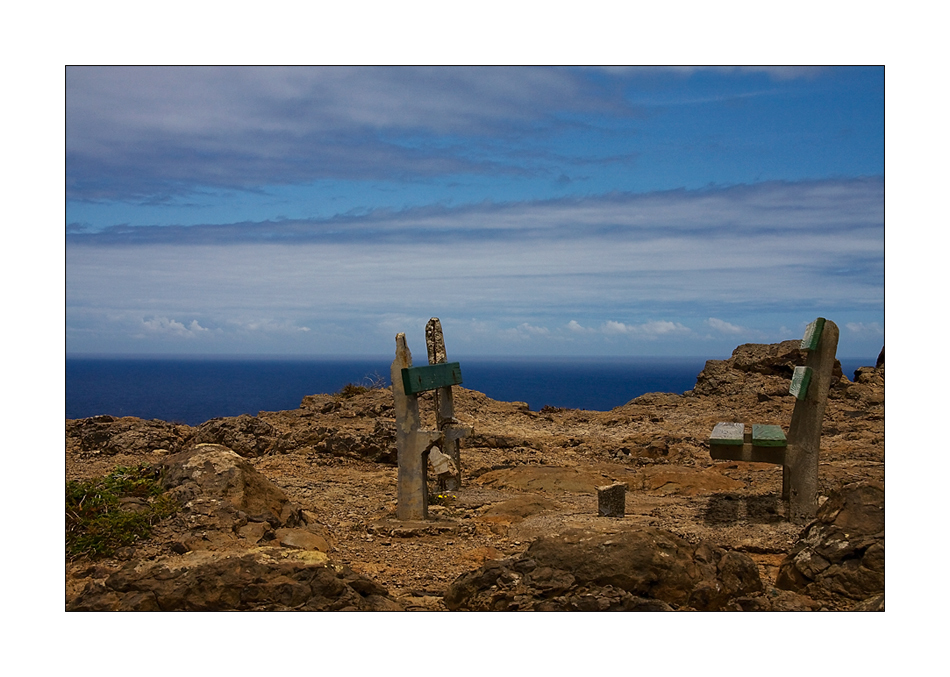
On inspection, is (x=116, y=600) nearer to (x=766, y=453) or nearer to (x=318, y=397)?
(x=766, y=453)

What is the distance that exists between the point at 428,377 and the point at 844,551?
4.25m

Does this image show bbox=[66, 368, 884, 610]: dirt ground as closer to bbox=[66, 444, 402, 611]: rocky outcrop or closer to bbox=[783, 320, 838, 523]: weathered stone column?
bbox=[783, 320, 838, 523]: weathered stone column

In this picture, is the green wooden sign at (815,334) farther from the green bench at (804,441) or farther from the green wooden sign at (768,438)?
the green wooden sign at (768,438)

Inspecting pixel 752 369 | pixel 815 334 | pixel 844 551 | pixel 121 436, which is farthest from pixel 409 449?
pixel 752 369

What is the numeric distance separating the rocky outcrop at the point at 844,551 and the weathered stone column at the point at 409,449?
11.5 feet

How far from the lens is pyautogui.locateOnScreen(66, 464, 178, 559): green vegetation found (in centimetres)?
614

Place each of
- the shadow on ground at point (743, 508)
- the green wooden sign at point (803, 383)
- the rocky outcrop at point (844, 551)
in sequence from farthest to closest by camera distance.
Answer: the shadow on ground at point (743, 508) → the green wooden sign at point (803, 383) → the rocky outcrop at point (844, 551)

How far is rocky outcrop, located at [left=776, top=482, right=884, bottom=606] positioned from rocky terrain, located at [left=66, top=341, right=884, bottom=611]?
13 millimetres

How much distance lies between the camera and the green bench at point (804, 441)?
7582mm

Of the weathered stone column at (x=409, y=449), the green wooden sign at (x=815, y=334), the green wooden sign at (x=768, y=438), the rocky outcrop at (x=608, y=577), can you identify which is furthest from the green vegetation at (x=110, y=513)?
the green wooden sign at (x=815, y=334)

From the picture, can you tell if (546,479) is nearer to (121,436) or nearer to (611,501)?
(611,501)

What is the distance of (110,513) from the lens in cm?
657

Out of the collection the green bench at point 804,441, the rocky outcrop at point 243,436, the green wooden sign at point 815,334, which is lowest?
the rocky outcrop at point 243,436
